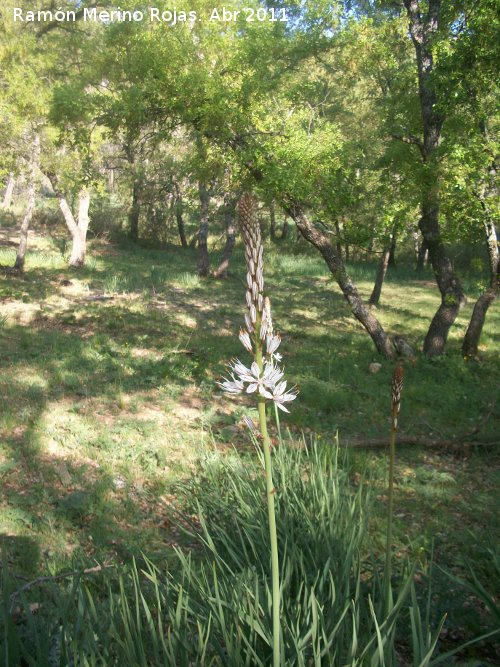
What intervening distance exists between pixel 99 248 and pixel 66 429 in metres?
20.7

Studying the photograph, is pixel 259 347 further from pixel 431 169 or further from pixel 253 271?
pixel 431 169

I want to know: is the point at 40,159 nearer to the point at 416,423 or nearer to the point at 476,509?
the point at 416,423

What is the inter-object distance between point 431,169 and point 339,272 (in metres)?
2.42

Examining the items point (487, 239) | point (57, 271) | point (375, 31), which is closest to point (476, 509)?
point (487, 239)

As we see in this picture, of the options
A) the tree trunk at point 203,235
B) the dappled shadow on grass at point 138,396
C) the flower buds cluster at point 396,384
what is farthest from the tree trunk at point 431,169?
the tree trunk at point 203,235

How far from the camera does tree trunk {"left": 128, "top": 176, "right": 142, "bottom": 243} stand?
2570 centimetres

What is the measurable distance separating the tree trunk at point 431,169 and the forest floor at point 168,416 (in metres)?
0.67

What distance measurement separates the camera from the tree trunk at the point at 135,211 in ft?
84.3

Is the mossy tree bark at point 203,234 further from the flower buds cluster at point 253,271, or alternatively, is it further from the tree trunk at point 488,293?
the flower buds cluster at point 253,271

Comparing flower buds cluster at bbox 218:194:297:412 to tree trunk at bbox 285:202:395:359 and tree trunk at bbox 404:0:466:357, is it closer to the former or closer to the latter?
tree trunk at bbox 404:0:466:357

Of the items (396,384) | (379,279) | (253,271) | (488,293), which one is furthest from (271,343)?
(379,279)

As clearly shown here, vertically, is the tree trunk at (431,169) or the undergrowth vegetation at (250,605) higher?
the tree trunk at (431,169)

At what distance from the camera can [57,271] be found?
60.1ft

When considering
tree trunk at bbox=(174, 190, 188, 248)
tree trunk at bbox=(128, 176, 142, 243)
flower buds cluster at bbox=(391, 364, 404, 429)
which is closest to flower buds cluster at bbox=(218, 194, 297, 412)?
flower buds cluster at bbox=(391, 364, 404, 429)
